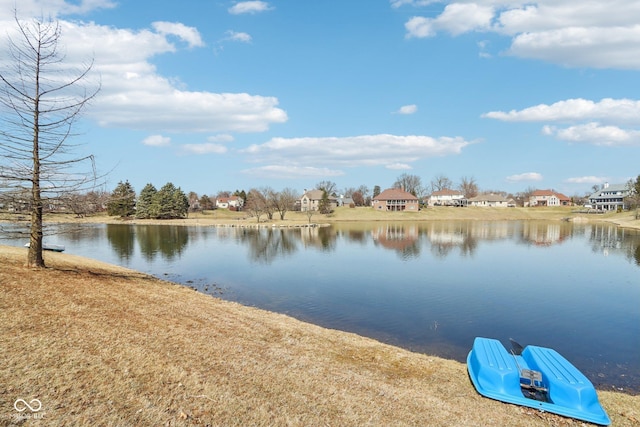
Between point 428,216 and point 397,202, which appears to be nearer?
point 428,216

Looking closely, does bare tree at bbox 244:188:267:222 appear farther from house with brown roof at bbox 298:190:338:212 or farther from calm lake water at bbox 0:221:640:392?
calm lake water at bbox 0:221:640:392

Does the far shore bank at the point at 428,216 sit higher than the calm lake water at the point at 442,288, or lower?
higher

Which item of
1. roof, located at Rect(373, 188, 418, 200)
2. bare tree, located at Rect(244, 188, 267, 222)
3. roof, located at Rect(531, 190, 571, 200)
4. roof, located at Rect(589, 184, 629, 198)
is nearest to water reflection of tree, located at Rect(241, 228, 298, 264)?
bare tree, located at Rect(244, 188, 267, 222)

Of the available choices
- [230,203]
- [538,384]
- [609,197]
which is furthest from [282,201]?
[609,197]

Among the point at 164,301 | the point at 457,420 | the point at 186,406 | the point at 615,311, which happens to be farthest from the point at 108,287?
the point at 615,311

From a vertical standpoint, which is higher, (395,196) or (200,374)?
(395,196)

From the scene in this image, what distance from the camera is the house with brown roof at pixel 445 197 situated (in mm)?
145500

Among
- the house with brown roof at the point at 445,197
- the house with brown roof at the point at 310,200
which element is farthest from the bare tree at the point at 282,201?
the house with brown roof at the point at 445,197

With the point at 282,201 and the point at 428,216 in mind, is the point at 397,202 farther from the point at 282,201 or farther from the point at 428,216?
the point at 282,201

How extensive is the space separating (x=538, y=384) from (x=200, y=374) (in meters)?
7.46

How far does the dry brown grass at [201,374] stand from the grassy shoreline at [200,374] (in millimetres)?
27

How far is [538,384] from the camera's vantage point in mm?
8680

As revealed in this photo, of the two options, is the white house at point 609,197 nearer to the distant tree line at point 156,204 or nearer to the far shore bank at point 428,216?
the far shore bank at point 428,216

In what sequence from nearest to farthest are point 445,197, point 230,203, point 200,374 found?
1. point 200,374
2. point 445,197
3. point 230,203
